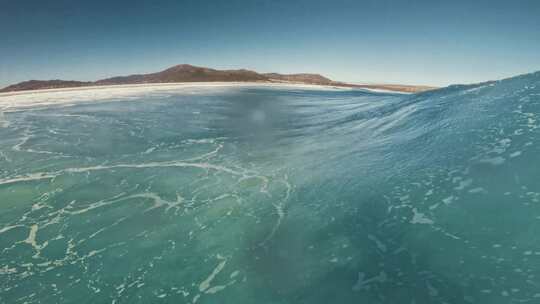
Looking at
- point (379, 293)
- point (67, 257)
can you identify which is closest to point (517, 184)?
point (379, 293)

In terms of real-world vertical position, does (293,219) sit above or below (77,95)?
below

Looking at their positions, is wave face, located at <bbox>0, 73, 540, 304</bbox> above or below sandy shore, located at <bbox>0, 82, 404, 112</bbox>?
below

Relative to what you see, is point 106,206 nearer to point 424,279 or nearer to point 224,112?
point 424,279

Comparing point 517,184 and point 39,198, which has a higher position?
point 517,184

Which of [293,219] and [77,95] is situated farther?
[77,95]

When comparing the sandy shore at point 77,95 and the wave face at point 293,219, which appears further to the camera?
the sandy shore at point 77,95

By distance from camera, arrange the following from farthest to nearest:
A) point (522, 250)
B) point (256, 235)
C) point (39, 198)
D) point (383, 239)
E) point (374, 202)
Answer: point (39, 198) < point (374, 202) < point (256, 235) < point (383, 239) < point (522, 250)

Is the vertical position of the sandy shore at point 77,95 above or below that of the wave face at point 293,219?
above

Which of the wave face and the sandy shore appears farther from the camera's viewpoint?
the sandy shore
